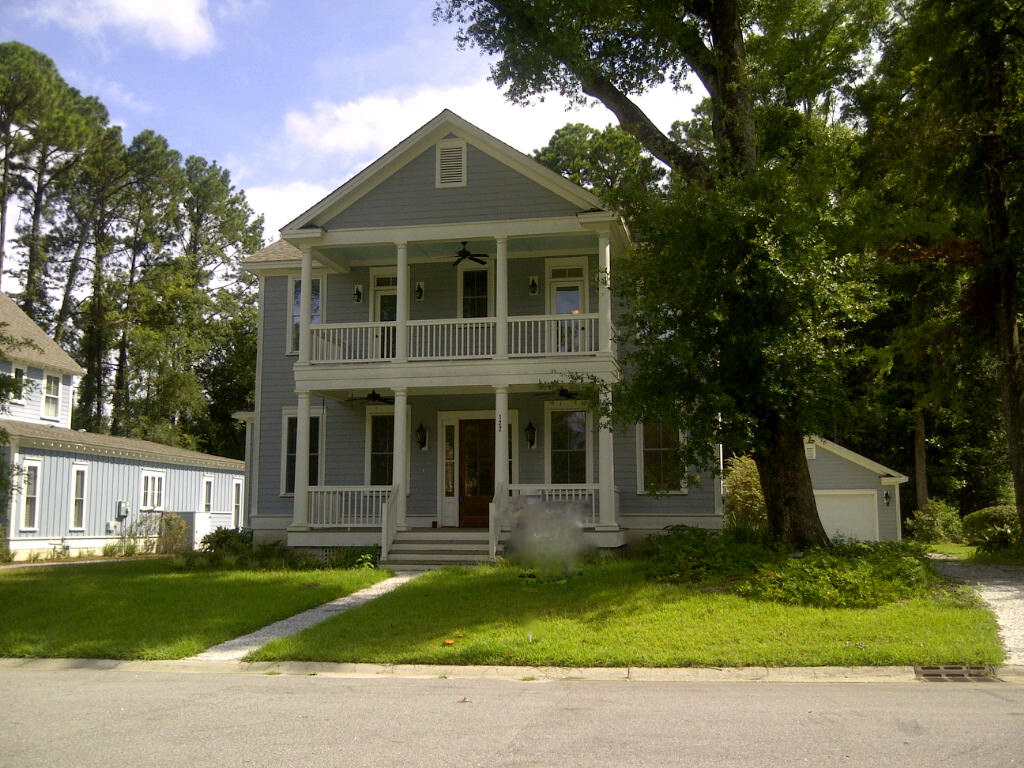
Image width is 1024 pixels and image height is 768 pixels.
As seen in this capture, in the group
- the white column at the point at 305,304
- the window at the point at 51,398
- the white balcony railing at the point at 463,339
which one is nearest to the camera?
the white balcony railing at the point at 463,339

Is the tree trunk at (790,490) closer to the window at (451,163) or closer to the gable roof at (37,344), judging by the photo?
the window at (451,163)

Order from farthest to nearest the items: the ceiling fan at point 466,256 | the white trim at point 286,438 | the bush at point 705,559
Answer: the white trim at point 286,438
the ceiling fan at point 466,256
the bush at point 705,559

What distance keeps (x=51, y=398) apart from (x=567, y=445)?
2042 centimetres

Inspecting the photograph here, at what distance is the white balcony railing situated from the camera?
1766cm

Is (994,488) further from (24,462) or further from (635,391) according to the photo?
(24,462)

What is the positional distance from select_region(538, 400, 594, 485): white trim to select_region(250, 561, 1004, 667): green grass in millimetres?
6862

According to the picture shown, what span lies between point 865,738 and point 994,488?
102 feet

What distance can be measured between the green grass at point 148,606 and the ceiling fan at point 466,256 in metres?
7.03

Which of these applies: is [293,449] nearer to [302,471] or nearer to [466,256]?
[302,471]

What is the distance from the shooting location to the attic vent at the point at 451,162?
1852cm

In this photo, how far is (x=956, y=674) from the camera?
27.1ft

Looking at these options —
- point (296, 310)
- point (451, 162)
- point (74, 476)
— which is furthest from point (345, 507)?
point (74, 476)

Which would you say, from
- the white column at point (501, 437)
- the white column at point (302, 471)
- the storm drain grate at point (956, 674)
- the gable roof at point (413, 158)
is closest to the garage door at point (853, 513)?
the white column at point (501, 437)

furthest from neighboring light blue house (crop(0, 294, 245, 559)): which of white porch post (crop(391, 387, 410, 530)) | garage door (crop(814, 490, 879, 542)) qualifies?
garage door (crop(814, 490, 879, 542))
